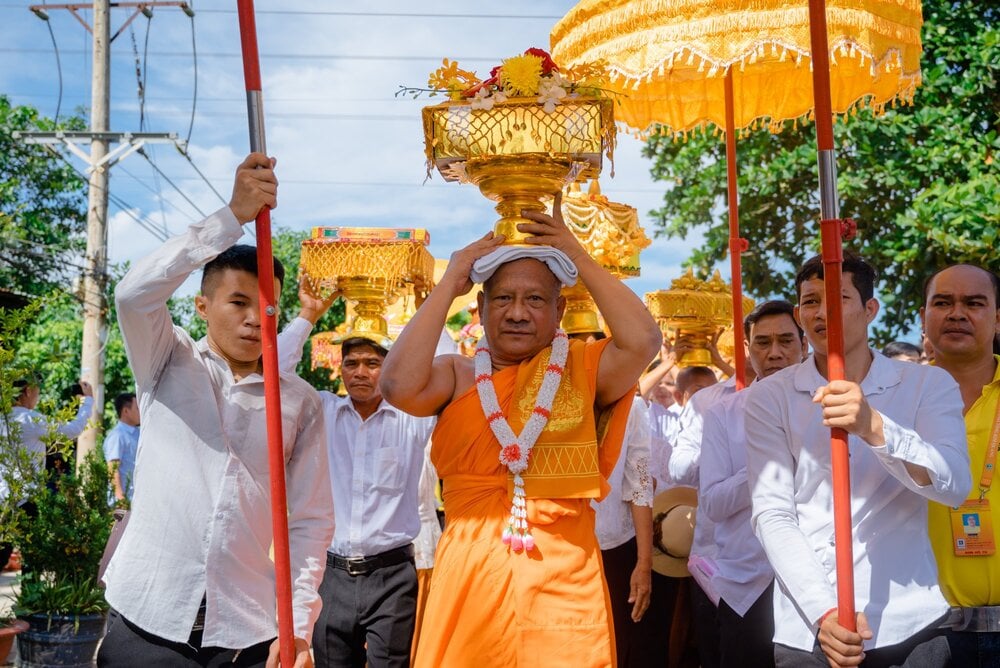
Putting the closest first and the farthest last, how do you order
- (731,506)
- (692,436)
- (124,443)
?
(731,506)
(692,436)
(124,443)

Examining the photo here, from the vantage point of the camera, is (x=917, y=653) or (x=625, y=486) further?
(x=625, y=486)

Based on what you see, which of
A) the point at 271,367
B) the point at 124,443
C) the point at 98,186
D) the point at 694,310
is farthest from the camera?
the point at 98,186

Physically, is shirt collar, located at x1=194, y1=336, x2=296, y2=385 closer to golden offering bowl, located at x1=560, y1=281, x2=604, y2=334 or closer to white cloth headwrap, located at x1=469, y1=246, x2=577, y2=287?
white cloth headwrap, located at x1=469, y1=246, x2=577, y2=287

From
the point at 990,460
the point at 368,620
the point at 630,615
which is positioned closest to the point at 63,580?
the point at 368,620

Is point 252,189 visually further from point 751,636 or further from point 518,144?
point 751,636

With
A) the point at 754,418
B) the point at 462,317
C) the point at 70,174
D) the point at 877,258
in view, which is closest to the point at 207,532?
the point at 754,418

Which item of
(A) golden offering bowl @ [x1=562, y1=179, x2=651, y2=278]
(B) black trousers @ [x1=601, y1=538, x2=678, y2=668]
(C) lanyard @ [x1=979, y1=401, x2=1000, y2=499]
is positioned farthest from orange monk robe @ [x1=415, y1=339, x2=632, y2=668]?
(A) golden offering bowl @ [x1=562, y1=179, x2=651, y2=278]

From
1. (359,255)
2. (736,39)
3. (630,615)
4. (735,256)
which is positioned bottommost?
(630,615)

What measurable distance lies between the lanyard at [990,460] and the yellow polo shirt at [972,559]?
0.05 feet

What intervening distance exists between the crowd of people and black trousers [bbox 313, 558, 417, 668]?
7.00 feet

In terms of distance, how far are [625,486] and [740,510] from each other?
1.05m

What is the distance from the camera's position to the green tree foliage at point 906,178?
1162cm

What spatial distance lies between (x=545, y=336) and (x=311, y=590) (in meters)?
1.06

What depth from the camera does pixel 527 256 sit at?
3.32 meters
